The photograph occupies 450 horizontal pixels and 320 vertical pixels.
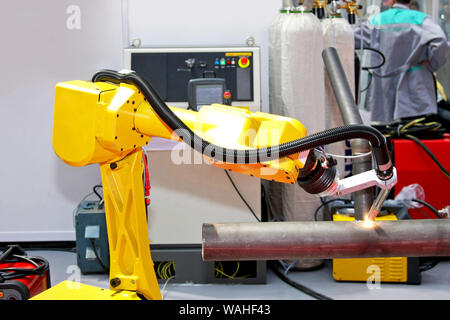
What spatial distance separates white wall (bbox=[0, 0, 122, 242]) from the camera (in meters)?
3.55

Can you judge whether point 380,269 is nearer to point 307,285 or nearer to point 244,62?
point 307,285

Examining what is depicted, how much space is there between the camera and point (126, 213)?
1361 mm

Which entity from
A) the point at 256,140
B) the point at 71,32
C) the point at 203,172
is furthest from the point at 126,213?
the point at 71,32

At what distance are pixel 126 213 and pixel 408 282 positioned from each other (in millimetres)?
2173

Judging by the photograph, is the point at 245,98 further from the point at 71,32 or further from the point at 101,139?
the point at 101,139

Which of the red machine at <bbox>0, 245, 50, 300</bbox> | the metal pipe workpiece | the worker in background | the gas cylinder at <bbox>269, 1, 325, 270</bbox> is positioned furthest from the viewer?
the worker in background

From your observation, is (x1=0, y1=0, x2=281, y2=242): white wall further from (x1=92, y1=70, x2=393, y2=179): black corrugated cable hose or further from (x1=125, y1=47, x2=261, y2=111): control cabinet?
(x1=92, y1=70, x2=393, y2=179): black corrugated cable hose

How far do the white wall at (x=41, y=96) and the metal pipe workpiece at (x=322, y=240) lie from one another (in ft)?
8.90

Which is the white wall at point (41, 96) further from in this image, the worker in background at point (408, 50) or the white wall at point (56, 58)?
the worker in background at point (408, 50)

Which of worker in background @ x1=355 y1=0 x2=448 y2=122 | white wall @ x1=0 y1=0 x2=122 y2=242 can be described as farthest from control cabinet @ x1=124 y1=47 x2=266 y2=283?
worker in background @ x1=355 y1=0 x2=448 y2=122

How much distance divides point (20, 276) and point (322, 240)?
1.21 meters

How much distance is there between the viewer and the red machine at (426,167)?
11.3 feet

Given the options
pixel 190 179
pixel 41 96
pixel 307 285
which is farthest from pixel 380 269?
pixel 41 96

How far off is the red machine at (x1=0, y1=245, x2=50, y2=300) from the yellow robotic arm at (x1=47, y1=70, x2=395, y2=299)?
51 cm
